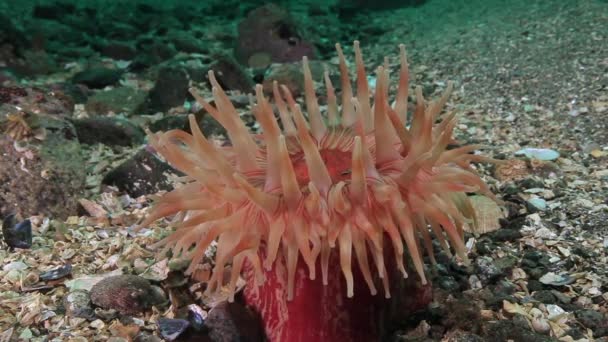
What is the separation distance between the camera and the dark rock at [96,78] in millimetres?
5801

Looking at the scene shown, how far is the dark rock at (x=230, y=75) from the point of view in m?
5.50

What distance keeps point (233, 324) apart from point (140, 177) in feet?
5.49

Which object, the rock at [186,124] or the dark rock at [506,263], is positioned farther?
the rock at [186,124]

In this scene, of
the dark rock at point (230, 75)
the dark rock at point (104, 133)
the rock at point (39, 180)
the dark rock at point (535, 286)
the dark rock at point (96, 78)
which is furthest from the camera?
the dark rock at point (96, 78)

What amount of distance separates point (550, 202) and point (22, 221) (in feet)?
9.03

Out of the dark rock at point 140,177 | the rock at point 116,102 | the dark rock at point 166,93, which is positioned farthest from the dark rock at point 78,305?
the dark rock at point 166,93

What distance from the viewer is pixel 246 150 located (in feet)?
6.97

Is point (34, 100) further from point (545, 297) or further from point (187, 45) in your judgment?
point (545, 297)

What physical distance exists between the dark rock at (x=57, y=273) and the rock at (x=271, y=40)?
4.64 m

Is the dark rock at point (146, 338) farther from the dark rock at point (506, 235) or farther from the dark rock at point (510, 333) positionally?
the dark rock at point (506, 235)

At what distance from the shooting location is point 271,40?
22.9 feet

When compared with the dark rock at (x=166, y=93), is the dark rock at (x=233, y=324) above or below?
above

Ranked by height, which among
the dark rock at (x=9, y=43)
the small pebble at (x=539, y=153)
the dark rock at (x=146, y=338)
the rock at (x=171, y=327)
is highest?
the dark rock at (x=9, y=43)

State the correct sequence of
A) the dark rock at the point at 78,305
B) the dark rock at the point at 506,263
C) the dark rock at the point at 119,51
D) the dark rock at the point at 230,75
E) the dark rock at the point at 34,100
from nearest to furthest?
1. the dark rock at the point at 78,305
2. the dark rock at the point at 506,263
3. the dark rock at the point at 34,100
4. the dark rock at the point at 230,75
5. the dark rock at the point at 119,51
